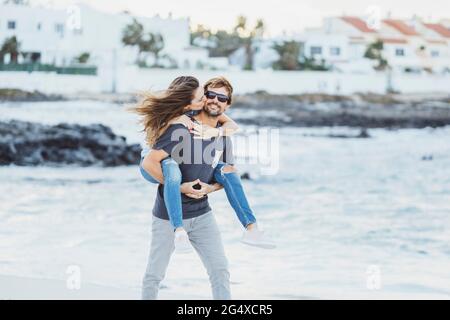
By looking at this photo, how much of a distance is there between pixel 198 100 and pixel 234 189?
0.89 feet

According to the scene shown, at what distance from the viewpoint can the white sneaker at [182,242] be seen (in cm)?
241

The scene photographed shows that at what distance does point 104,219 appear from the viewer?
6.68 m

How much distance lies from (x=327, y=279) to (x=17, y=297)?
233cm

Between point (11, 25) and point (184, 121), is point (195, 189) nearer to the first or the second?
point (184, 121)

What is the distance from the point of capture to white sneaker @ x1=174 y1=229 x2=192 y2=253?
7.89 ft

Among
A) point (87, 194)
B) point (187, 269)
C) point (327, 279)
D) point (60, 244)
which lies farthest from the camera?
point (87, 194)

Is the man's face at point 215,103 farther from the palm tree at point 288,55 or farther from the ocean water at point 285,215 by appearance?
the palm tree at point 288,55

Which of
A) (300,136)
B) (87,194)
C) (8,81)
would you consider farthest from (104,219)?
(300,136)

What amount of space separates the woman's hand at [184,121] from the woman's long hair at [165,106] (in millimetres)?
22

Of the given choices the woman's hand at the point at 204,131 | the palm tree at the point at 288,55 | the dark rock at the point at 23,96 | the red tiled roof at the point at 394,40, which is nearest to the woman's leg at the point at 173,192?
the woman's hand at the point at 204,131

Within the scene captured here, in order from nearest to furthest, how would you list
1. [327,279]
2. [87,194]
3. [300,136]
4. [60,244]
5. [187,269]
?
[187,269], [327,279], [60,244], [87,194], [300,136]

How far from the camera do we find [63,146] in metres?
6.96

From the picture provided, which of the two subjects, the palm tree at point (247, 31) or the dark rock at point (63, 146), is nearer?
the palm tree at point (247, 31)

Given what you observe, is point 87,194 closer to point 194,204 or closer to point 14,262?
point 14,262
